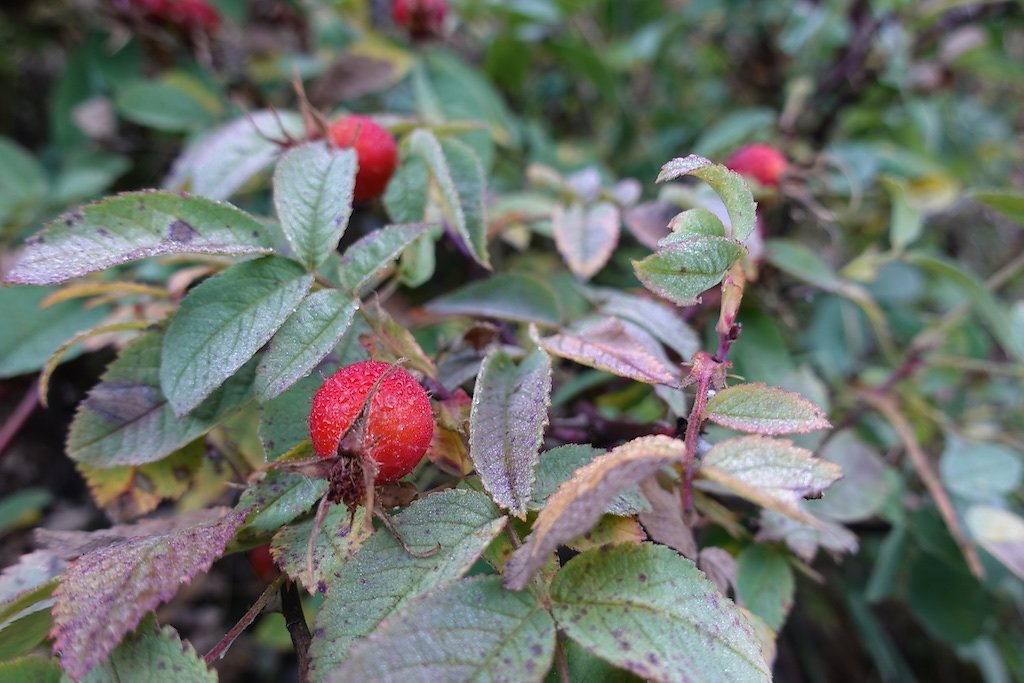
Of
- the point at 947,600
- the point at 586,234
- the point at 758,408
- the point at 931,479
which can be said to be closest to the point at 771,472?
the point at 758,408

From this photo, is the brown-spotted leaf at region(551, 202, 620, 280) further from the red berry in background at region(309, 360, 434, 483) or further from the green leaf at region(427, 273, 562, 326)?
the red berry in background at region(309, 360, 434, 483)

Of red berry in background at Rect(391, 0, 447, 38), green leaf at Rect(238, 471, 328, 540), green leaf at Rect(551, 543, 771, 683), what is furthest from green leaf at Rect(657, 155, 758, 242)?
red berry in background at Rect(391, 0, 447, 38)

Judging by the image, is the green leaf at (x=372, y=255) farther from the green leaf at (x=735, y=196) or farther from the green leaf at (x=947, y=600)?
the green leaf at (x=947, y=600)

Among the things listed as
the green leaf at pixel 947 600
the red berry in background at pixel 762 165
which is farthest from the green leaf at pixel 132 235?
the green leaf at pixel 947 600

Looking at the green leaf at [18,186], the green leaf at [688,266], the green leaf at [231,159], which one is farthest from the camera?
the green leaf at [18,186]

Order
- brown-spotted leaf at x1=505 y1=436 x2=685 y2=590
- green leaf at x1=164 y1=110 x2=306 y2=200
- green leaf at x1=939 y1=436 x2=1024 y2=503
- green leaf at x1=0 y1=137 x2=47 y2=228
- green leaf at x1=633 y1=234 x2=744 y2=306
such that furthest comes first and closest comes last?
green leaf at x1=0 y1=137 x2=47 y2=228 → green leaf at x1=939 y1=436 x2=1024 y2=503 → green leaf at x1=164 y1=110 x2=306 y2=200 → green leaf at x1=633 y1=234 x2=744 y2=306 → brown-spotted leaf at x1=505 y1=436 x2=685 y2=590

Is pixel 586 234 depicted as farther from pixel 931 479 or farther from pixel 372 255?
pixel 931 479
